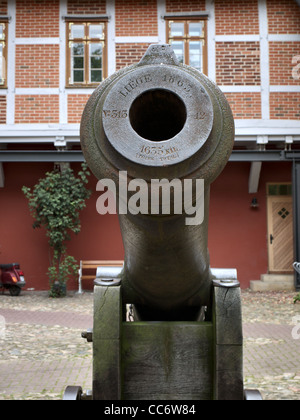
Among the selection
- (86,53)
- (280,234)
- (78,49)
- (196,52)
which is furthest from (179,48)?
(280,234)

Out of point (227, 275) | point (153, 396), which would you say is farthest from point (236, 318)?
point (153, 396)

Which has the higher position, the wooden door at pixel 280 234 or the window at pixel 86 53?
the window at pixel 86 53

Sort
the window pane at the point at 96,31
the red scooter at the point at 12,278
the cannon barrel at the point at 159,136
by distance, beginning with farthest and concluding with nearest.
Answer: the window pane at the point at 96,31 → the red scooter at the point at 12,278 → the cannon barrel at the point at 159,136

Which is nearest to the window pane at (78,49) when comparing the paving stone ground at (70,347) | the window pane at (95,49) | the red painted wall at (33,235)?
the window pane at (95,49)

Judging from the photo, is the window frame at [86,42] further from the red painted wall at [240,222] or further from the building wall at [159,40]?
the red painted wall at [240,222]

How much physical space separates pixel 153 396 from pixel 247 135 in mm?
9178

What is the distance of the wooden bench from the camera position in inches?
450

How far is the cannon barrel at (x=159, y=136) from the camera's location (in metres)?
1.67

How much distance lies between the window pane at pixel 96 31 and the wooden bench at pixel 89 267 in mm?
5351

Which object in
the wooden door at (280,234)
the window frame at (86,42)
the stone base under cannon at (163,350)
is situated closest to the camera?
the stone base under cannon at (163,350)

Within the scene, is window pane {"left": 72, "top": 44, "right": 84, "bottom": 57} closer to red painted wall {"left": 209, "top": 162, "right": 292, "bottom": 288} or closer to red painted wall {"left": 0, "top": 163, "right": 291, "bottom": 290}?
red painted wall {"left": 0, "top": 163, "right": 291, "bottom": 290}

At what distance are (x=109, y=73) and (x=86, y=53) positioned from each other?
2.52ft

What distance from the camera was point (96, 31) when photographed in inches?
454

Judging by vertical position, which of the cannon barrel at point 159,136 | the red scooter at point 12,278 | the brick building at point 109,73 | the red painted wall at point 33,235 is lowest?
the red scooter at point 12,278
